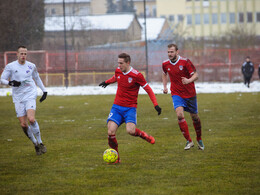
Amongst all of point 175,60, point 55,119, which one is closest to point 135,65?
point 55,119

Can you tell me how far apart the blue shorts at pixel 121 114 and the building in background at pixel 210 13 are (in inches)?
2642

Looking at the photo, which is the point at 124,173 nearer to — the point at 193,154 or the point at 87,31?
the point at 193,154

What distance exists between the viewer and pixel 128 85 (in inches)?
345

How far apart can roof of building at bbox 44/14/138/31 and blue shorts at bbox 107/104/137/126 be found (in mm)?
27322

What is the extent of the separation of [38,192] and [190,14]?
75271mm

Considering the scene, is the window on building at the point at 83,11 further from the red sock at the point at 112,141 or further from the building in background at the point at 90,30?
the red sock at the point at 112,141

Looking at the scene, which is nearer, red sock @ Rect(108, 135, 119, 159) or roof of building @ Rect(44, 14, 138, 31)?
red sock @ Rect(108, 135, 119, 159)

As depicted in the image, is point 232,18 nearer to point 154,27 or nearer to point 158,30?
point 154,27

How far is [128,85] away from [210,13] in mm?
71315

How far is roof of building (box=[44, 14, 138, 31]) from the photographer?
35906 mm

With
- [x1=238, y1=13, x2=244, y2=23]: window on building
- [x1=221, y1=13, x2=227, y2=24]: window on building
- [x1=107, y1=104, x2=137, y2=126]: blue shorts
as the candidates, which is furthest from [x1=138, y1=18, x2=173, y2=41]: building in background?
[x1=107, y1=104, x2=137, y2=126]: blue shorts

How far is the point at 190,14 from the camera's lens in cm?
7950

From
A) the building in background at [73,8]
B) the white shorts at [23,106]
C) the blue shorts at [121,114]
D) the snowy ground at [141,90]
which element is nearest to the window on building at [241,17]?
the building in background at [73,8]

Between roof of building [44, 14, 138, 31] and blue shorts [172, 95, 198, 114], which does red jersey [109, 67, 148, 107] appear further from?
roof of building [44, 14, 138, 31]
